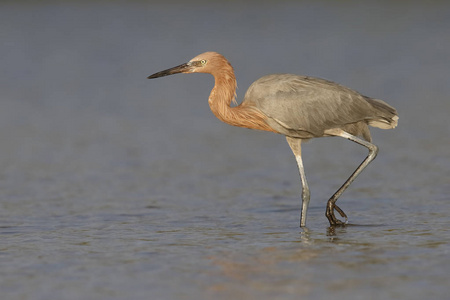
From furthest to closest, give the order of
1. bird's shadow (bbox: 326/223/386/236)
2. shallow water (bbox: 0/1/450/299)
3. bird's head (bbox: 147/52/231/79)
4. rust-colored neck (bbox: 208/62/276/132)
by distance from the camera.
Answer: bird's head (bbox: 147/52/231/79)
rust-colored neck (bbox: 208/62/276/132)
bird's shadow (bbox: 326/223/386/236)
shallow water (bbox: 0/1/450/299)

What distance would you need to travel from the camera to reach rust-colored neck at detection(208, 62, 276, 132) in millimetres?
9031

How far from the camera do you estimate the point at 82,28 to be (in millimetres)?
29031

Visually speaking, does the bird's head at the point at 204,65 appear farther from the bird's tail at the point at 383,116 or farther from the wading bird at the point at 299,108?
the bird's tail at the point at 383,116

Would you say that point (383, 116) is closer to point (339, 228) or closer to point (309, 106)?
point (309, 106)

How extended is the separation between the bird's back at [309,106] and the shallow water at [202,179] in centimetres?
98

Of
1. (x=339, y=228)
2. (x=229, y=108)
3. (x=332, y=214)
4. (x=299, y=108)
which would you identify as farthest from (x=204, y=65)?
(x=339, y=228)

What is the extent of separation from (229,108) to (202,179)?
8.15 feet

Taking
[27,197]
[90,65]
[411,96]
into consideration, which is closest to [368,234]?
[27,197]

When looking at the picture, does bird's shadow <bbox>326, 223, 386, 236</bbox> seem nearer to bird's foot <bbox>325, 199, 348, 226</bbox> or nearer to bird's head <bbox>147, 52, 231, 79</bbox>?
bird's foot <bbox>325, 199, 348, 226</bbox>

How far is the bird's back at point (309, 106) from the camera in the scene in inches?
350

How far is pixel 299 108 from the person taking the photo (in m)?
8.93

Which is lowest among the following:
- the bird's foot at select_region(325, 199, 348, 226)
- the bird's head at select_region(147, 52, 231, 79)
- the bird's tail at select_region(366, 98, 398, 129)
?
the bird's foot at select_region(325, 199, 348, 226)

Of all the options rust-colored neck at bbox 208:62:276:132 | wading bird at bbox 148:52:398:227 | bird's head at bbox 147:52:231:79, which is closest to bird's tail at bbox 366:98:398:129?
wading bird at bbox 148:52:398:227

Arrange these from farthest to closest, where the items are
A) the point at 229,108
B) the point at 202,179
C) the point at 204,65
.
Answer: the point at 202,179 < the point at 204,65 < the point at 229,108
